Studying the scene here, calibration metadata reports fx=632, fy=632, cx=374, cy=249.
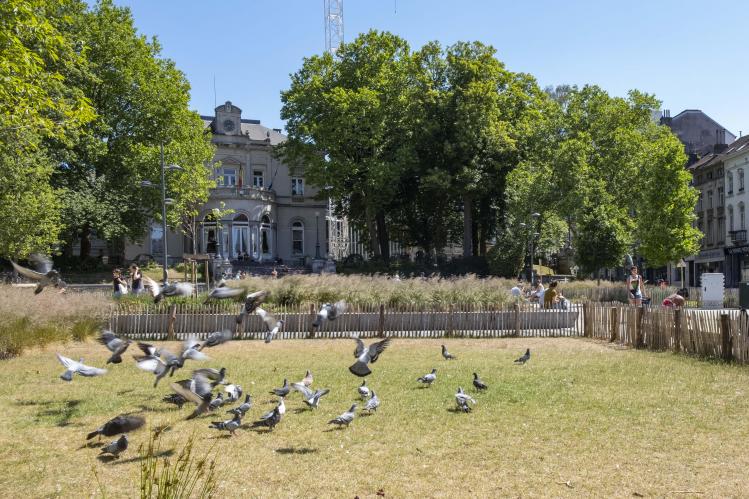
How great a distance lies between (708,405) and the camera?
9219 mm

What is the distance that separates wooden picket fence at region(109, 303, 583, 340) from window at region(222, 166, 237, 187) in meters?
41.6

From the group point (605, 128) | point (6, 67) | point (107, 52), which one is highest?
point (107, 52)

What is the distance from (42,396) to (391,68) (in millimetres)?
41046

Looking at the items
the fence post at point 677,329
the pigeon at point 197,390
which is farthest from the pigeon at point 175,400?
the fence post at point 677,329

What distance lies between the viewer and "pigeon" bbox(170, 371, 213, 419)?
7.12 m

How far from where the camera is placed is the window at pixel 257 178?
2428 inches

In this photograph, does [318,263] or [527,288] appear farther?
[318,263]

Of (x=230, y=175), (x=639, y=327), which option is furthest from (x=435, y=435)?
(x=230, y=175)

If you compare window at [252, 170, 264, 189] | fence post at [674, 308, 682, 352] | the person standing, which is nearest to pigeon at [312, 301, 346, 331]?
fence post at [674, 308, 682, 352]

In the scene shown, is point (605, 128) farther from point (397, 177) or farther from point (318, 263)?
point (318, 263)

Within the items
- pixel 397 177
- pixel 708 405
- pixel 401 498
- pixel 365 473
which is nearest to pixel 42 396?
pixel 365 473

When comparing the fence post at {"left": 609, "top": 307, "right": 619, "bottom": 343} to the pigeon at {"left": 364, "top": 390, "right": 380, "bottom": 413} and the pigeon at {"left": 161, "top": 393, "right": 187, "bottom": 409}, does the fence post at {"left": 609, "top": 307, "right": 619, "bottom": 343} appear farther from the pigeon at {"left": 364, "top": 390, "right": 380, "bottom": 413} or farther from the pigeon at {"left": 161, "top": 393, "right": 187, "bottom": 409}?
the pigeon at {"left": 161, "top": 393, "right": 187, "bottom": 409}

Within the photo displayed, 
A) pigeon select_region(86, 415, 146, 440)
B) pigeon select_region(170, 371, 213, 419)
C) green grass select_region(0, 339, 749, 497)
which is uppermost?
pigeon select_region(170, 371, 213, 419)

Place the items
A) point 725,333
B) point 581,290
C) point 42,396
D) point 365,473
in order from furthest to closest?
point 581,290, point 725,333, point 42,396, point 365,473
